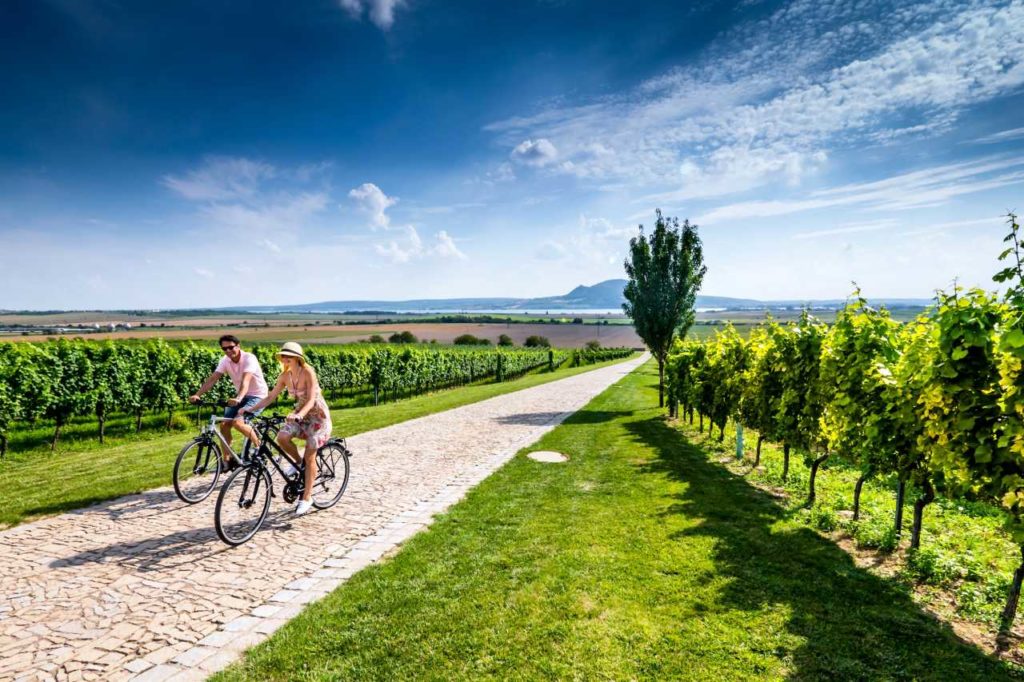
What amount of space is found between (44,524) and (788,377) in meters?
13.4

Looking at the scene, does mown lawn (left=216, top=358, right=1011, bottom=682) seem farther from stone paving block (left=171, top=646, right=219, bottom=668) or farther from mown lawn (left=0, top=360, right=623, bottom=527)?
mown lawn (left=0, top=360, right=623, bottom=527)

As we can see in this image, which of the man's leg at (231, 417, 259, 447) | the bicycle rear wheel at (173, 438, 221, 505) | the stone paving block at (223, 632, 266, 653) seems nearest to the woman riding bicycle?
the man's leg at (231, 417, 259, 447)

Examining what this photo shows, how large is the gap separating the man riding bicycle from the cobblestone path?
144 cm

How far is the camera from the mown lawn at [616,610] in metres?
4.28

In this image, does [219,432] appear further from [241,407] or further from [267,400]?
[267,400]

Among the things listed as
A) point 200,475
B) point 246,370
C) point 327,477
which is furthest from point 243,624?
point 200,475

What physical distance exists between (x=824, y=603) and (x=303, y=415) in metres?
7.38

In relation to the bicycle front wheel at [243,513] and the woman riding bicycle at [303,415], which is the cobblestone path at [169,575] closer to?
the bicycle front wheel at [243,513]

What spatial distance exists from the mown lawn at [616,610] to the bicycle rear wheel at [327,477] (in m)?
2.31

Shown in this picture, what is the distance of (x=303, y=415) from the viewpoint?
7484mm

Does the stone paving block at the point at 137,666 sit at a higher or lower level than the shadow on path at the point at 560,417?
higher

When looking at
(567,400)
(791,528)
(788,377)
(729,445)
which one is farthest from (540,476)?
(567,400)

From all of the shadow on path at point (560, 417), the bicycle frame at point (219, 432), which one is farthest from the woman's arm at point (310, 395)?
the shadow on path at point (560, 417)

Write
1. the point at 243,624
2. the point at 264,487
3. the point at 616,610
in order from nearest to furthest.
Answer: the point at 243,624, the point at 616,610, the point at 264,487
